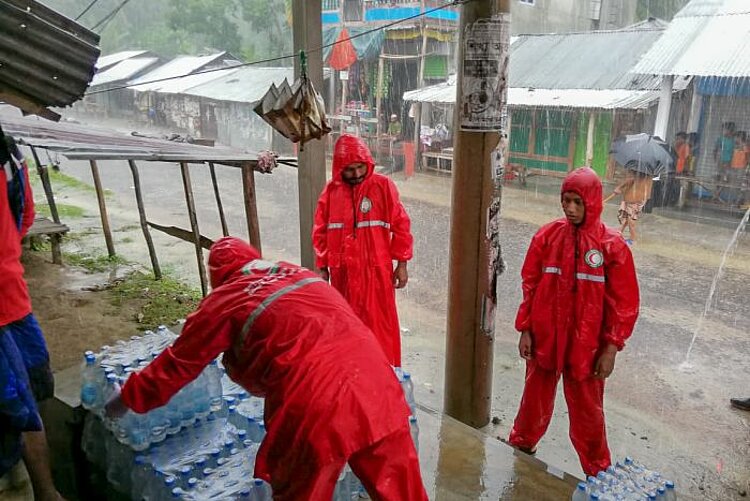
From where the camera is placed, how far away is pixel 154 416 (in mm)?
2592

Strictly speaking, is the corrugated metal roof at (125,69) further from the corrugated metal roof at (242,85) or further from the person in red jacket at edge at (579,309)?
the person in red jacket at edge at (579,309)

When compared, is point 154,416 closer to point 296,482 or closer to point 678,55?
point 296,482

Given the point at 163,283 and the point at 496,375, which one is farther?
the point at 163,283

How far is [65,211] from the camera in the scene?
12.0m

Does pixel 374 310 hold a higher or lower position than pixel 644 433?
higher

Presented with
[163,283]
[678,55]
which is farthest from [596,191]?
[678,55]

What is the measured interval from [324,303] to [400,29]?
1709 cm

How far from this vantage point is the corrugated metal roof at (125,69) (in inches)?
946

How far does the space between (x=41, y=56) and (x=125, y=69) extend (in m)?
24.7

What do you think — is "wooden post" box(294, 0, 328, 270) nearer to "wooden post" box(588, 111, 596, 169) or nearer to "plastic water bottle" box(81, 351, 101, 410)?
"plastic water bottle" box(81, 351, 101, 410)

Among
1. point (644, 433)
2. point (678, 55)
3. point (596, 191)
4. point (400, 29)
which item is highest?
point (400, 29)

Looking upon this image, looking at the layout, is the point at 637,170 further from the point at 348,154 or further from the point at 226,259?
the point at 226,259

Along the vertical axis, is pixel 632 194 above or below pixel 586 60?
below

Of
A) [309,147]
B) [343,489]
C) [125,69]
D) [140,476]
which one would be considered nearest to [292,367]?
[343,489]
